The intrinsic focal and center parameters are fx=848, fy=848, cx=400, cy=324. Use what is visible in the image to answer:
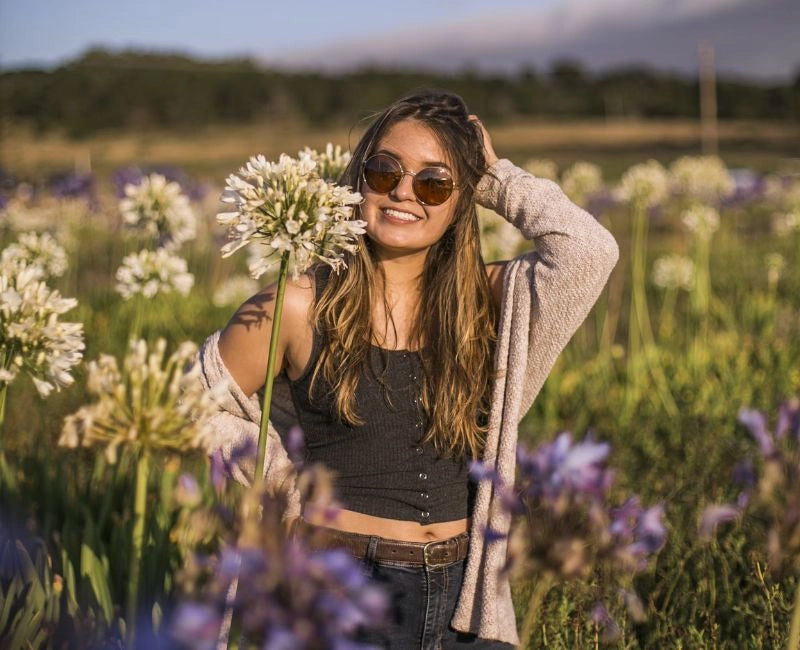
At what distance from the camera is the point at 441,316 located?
238 cm

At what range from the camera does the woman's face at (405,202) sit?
227 cm

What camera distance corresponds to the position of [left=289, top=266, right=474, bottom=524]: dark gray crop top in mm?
2275

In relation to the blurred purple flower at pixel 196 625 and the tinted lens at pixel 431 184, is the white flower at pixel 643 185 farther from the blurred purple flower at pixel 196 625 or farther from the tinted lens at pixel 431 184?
the blurred purple flower at pixel 196 625

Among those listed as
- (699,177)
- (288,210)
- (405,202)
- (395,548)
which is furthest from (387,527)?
(699,177)

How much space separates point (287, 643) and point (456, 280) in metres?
1.66

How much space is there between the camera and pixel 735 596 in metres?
2.86

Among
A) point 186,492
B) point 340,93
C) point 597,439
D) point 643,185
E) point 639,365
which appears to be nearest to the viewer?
point 186,492

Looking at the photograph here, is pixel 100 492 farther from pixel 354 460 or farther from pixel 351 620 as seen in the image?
pixel 351 620

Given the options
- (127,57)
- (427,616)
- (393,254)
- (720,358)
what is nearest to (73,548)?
(427,616)

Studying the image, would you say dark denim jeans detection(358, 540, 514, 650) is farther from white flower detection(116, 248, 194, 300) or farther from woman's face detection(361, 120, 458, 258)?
white flower detection(116, 248, 194, 300)

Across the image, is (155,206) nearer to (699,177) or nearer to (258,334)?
(258,334)

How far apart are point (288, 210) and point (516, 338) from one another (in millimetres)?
932

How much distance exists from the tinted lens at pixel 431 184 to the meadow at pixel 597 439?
3.17 feet

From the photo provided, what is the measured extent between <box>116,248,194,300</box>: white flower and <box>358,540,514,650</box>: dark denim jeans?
1.24m
